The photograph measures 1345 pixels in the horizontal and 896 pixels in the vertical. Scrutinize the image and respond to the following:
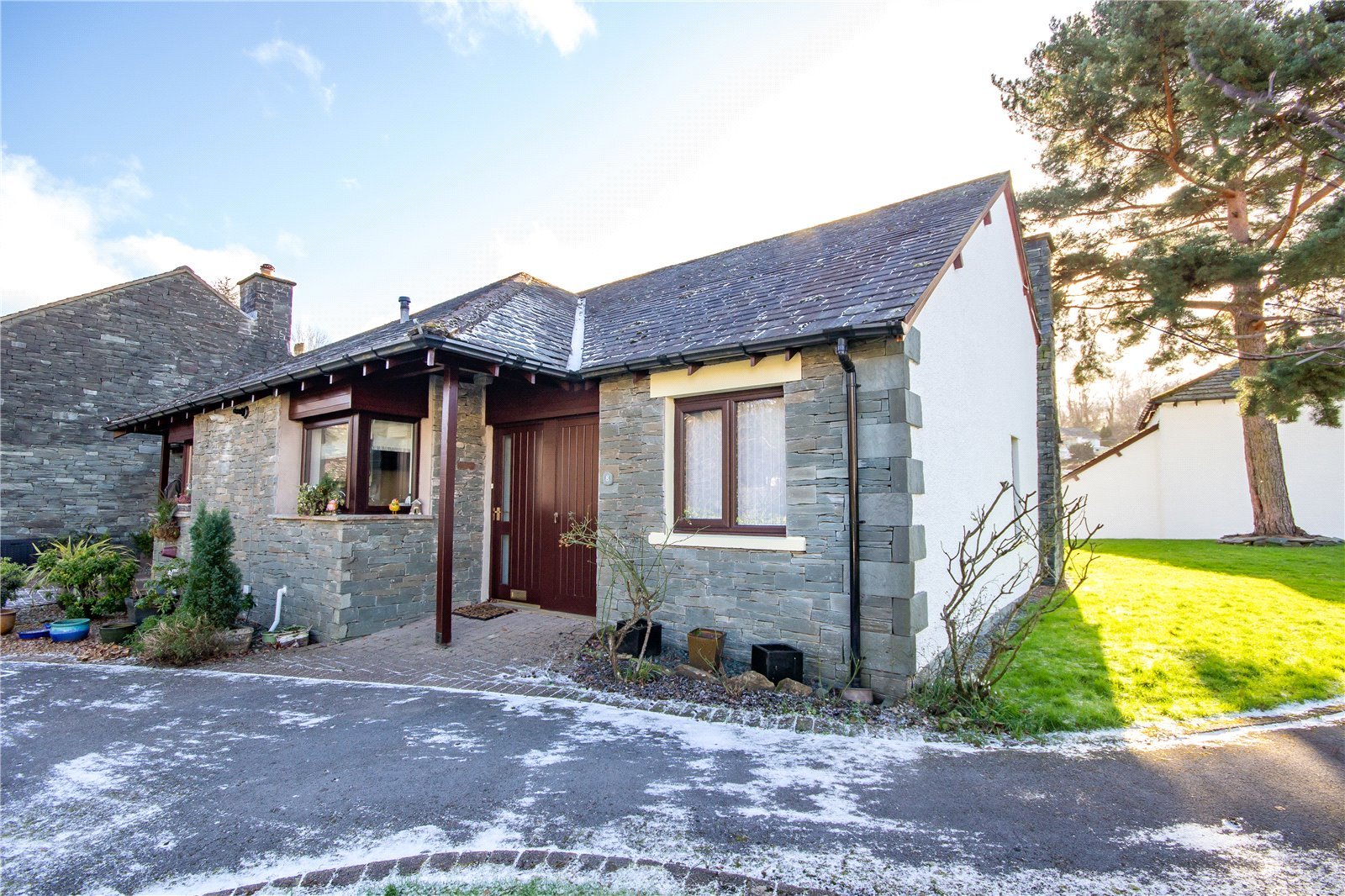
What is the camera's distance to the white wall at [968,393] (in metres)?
6.29

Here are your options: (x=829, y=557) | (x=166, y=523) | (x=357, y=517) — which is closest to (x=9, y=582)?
(x=166, y=523)

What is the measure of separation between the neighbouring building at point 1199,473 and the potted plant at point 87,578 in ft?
87.2

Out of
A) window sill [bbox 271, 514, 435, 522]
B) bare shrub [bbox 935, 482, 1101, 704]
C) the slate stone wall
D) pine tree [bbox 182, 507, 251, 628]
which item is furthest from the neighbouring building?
pine tree [bbox 182, 507, 251, 628]

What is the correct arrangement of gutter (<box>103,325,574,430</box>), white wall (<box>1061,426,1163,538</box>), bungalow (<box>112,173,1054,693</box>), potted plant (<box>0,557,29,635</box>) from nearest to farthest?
bungalow (<box>112,173,1054,693</box>) < gutter (<box>103,325,574,430</box>) < potted plant (<box>0,557,29,635</box>) < white wall (<box>1061,426,1163,538</box>)

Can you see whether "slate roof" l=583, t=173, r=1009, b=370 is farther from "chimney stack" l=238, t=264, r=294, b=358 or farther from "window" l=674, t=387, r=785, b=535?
"chimney stack" l=238, t=264, r=294, b=358

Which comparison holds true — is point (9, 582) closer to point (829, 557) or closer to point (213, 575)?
point (213, 575)

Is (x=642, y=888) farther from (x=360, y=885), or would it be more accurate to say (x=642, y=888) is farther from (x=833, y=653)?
(x=833, y=653)

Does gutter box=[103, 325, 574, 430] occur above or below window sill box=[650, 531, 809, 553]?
above

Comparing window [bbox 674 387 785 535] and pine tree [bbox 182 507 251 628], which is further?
pine tree [bbox 182 507 251 628]

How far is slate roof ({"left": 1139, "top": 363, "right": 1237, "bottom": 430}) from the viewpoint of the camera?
1956 cm

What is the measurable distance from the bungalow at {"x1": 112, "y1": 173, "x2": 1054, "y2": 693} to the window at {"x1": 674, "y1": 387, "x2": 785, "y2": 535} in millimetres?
29

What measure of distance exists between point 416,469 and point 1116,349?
65.0 feet

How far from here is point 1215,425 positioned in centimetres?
1991

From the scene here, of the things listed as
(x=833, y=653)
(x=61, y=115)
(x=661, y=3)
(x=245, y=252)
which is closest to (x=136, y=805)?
(x=833, y=653)
